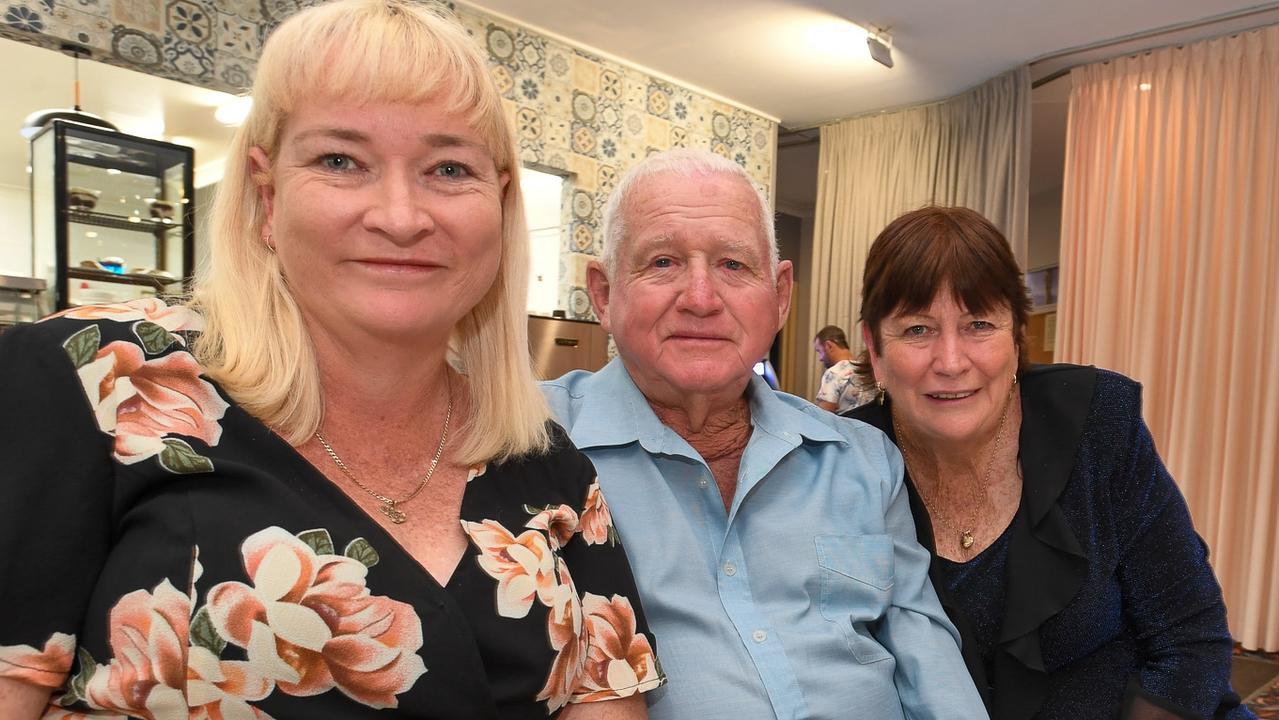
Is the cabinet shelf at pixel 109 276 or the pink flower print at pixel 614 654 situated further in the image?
the cabinet shelf at pixel 109 276

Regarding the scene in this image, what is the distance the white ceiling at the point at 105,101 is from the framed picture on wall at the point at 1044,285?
5928 millimetres

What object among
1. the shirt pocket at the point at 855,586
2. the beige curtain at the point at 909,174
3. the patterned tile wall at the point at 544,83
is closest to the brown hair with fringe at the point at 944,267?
the shirt pocket at the point at 855,586

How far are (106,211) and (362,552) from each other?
11.7ft

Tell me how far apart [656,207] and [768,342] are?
1.10ft

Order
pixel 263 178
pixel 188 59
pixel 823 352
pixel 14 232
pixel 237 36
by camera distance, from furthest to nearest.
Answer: pixel 823 352
pixel 14 232
pixel 237 36
pixel 188 59
pixel 263 178

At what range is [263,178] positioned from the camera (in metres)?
1.01

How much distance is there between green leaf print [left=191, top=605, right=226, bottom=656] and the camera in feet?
2.68

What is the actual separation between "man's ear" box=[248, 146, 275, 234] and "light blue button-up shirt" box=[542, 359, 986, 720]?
2.11 ft

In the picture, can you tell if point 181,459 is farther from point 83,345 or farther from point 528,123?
point 528,123

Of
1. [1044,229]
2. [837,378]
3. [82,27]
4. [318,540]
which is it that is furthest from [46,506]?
[1044,229]

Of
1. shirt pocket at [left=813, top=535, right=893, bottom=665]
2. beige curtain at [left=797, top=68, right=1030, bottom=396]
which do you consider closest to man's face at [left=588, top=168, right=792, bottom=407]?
shirt pocket at [left=813, top=535, right=893, bottom=665]

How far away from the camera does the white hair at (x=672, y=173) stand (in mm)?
1599

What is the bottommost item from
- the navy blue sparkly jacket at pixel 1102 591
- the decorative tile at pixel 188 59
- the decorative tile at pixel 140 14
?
the navy blue sparkly jacket at pixel 1102 591

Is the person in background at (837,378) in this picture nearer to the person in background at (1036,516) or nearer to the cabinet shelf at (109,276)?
the person in background at (1036,516)
